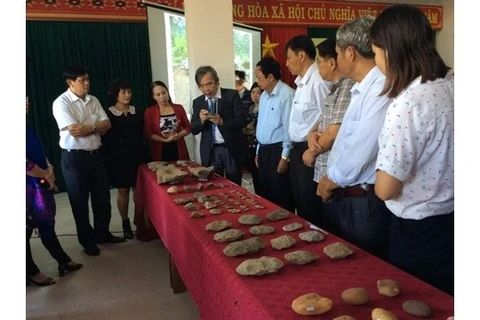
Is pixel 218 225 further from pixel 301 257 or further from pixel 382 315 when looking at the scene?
pixel 382 315

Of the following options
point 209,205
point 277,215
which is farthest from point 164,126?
point 277,215

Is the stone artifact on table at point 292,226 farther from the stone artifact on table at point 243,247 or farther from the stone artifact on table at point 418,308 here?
the stone artifact on table at point 418,308

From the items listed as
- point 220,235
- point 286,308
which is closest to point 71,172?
point 220,235

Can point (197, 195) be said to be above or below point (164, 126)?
below

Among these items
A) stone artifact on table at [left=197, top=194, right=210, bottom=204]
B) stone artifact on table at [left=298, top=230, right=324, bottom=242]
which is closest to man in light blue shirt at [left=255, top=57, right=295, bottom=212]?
stone artifact on table at [left=197, top=194, right=210, bottom=204]

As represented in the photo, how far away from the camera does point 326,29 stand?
6.81 metres

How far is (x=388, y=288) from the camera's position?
Result: 1009 mm

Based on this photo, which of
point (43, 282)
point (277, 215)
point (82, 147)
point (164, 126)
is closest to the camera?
point (277, 215)

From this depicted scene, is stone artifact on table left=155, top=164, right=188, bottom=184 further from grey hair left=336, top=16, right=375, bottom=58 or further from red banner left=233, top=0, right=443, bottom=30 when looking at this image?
red banner left=233, top=0, right=443, bottom=30

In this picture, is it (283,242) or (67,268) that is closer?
(283,242)

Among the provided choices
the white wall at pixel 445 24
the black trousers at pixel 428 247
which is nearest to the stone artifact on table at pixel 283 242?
the black trousers at pixel 428 247

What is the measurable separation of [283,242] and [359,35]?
77cm

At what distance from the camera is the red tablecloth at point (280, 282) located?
0.98 meters

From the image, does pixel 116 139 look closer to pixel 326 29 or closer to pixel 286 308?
pixel 286 308
